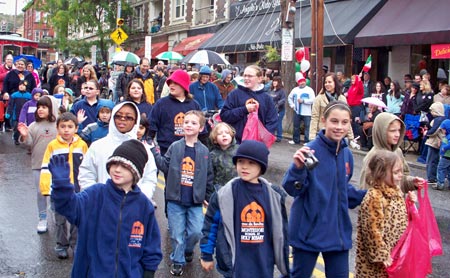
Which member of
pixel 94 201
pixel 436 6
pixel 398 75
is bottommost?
pixel 94 201

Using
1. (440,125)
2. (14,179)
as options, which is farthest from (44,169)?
(440,125)

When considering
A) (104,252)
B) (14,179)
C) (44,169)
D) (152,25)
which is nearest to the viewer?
(104,252)

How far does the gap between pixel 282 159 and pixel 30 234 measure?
7127 millimetres

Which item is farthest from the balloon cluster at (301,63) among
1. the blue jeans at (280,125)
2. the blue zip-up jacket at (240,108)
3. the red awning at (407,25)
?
the blue zip-up jacket at (240,108)

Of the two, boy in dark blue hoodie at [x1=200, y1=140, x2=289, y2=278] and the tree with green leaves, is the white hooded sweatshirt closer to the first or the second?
boy in dark blue hoodie at [x1=200, y1=140, x2=289, y2=278]

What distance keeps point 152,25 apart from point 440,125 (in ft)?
111

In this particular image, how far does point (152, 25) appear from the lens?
42.3m

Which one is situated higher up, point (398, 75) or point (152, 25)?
point (152, 25)

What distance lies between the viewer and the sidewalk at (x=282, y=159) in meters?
11.2

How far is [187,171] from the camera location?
5652 millimetres

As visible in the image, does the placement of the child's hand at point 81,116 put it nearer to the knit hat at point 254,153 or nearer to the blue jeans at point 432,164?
the knit hat at point 254,153

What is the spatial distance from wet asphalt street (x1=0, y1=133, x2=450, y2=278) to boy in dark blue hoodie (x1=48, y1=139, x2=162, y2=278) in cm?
202

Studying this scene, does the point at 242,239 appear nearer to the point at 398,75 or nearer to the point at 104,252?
the point at 104,252

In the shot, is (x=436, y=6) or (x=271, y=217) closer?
(x=271, y=217)
